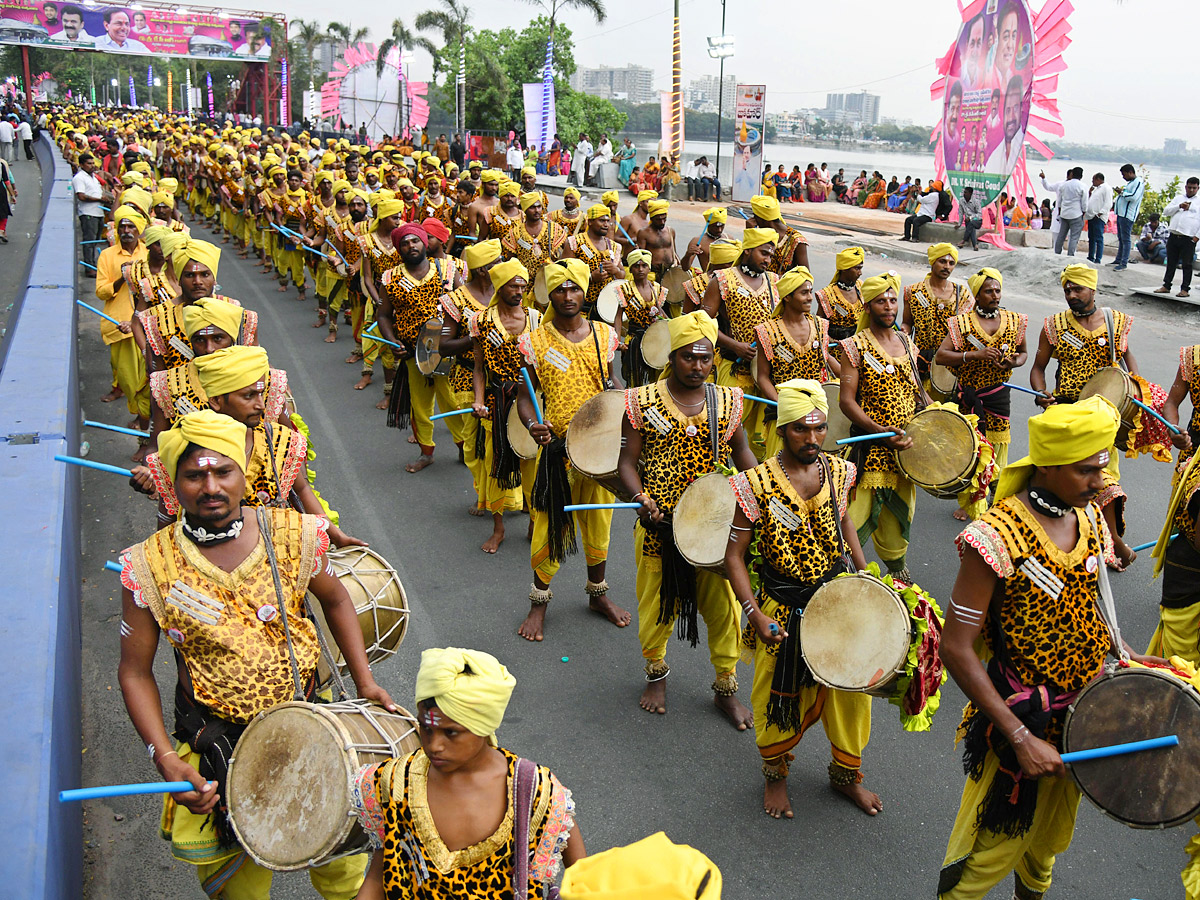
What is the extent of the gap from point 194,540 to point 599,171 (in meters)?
37.6

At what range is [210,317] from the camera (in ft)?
16.5

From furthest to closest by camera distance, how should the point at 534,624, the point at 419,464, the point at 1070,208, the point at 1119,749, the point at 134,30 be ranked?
the point at 134,30
the point at 1070,208
the point at 419,464
the point at 534,624
the point at 1119,749

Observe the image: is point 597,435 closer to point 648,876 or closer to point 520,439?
point 520,439

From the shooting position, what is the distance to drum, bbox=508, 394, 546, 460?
671cm

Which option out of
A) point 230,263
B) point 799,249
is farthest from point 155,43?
point 799,249

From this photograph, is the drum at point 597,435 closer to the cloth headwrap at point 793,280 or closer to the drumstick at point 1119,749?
the cloth headwrap at point 793,280

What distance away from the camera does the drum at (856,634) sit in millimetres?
3891

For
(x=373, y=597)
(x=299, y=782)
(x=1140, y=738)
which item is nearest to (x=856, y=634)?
(x=1140, y=738)

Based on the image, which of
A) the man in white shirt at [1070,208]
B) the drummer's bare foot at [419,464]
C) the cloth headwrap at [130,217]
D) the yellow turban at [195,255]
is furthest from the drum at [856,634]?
the man in white shirt at [1070,208]

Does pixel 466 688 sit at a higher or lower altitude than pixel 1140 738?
higher

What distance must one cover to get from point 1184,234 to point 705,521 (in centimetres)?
1605

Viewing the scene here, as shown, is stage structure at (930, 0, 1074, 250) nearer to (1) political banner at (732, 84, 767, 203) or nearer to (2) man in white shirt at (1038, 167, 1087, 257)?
(2) man in white shirt at (1038, 167, 1087, 257)

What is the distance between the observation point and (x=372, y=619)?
4.09 metres

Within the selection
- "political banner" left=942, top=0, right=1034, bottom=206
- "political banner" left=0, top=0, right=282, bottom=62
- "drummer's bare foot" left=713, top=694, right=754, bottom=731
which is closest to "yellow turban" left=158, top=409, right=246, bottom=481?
"drummer's bare foot" left=713, top=694, right=754, bottom=731
